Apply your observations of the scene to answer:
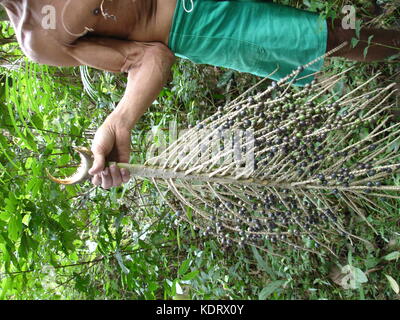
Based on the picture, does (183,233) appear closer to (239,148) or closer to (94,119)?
(94,119)

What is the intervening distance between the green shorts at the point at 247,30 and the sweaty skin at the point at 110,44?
0.08 m

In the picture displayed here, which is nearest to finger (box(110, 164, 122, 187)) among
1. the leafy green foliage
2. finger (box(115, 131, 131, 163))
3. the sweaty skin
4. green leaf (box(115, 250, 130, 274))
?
the sweaty skin

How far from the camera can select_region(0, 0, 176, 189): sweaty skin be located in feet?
4.89

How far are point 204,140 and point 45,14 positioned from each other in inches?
28.3

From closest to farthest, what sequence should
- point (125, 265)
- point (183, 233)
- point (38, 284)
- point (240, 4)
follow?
point (240, 4) < point (125, 265) < point (38, 284) < point (183, 233)

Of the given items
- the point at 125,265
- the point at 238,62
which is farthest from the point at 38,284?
the point at 238,62

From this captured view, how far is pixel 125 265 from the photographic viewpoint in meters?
2.50

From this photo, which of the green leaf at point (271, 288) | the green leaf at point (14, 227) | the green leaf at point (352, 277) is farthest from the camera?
the green leaf at point (271, 288)

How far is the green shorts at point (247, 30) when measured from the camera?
1702mm

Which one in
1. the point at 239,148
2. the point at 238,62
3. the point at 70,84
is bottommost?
the point at 70,84

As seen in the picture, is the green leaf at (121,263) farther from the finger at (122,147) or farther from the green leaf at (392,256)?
the green leaf at (392,256)

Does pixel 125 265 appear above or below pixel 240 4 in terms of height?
below

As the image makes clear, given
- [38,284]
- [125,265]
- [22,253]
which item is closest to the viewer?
[22,253]

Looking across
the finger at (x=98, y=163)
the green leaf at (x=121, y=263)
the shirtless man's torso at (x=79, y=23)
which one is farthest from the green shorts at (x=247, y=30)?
the green leaf at (x=121, y=263)
